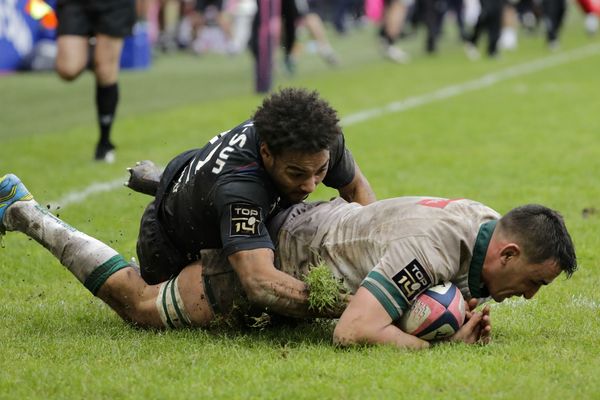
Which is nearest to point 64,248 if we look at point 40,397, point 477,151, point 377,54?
point 40,397

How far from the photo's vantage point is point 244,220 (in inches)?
184

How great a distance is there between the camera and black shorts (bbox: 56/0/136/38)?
31.1ft

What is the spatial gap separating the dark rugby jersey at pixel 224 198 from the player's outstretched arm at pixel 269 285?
47 mm

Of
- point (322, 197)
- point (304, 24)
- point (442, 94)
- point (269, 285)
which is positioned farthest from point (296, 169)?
point (304, 24)

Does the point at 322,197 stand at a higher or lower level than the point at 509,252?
lower

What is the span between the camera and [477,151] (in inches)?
408

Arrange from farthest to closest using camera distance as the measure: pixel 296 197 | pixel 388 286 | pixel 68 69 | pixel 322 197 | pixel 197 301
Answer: pixel 68 69 → pixel 322 197 → pixel 197 301 → pixel 296 197 → pixel 388 286

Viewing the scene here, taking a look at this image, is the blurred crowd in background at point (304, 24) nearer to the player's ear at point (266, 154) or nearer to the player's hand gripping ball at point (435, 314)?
the player's ear at point (266, 154)

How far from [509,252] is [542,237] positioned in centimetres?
14

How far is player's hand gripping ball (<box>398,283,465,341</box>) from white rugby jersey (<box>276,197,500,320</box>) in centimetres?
5

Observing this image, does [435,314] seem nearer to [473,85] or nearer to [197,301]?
[197,301]

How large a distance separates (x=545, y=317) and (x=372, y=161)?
4609mm

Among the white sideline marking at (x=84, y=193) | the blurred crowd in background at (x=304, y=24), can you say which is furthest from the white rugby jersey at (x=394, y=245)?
the blurred crowd in background at (x=304, y=24)

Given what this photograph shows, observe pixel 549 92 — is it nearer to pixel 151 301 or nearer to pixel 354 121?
pixel 354 121
